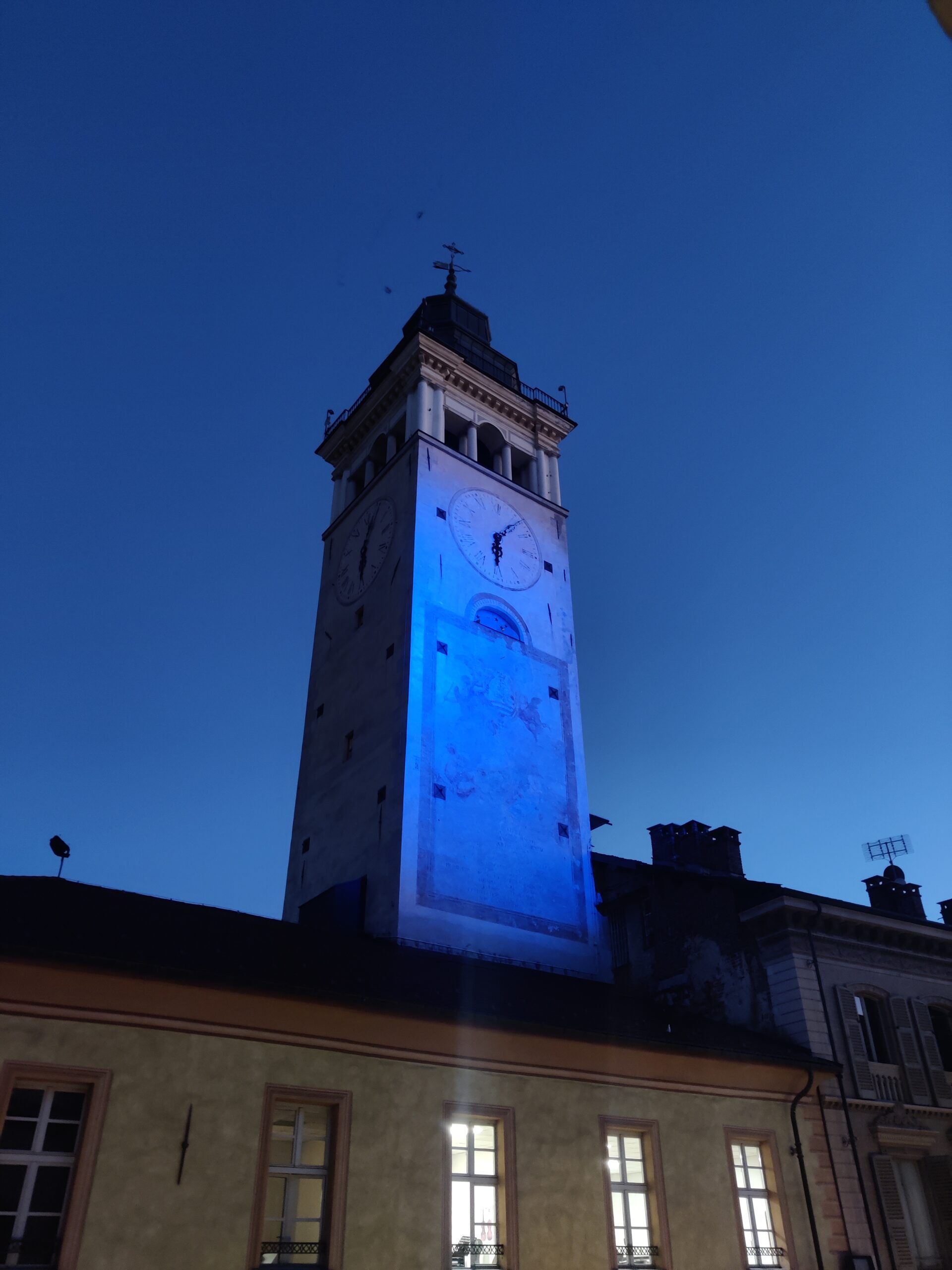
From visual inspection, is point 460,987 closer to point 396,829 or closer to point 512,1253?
point 512,1253

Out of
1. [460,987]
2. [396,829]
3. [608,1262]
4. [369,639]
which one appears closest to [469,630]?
[369,639]

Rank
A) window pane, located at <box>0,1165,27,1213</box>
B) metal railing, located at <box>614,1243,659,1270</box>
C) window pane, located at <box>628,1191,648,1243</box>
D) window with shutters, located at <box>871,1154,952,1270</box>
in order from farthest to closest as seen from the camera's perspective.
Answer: window with shutters, located at <box>871,1154,952,1270</box>
window pane, located at <box>628,1191,648,1243</box>
metal railing, located at <box>614,1243,659,1270</box>
window pane, located at <box>0,1165,27,1213</box>

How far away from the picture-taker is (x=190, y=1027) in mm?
13727

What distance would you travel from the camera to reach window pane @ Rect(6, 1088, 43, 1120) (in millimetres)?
12477

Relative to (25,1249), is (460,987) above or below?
above

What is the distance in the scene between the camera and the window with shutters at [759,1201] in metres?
18.2

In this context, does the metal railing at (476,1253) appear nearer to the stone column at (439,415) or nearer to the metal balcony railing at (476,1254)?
the metal balcony railing at (476,1254)

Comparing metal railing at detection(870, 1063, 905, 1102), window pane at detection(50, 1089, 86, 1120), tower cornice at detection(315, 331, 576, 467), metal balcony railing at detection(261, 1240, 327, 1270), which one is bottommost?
metal balcony railing at detection(261, 1240, 327, 1270)

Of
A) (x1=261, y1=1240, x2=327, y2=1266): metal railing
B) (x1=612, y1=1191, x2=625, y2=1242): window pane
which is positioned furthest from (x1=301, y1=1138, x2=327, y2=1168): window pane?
(x1=612, y1=1191, x2=625, y2=1242): window pane

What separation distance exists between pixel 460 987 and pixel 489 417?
2714cm

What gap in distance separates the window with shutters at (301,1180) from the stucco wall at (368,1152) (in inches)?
7.0

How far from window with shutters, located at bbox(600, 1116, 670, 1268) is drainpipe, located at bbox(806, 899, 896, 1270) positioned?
5038 millimetres

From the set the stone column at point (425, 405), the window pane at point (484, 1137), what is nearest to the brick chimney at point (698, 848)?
the window pane at point (484, 1137)

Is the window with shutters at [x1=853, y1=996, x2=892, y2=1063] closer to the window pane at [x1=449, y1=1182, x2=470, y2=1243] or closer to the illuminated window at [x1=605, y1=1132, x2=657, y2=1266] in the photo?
the illuminated window at [x1=605, y1=1132, x2=657, y2=1266]
